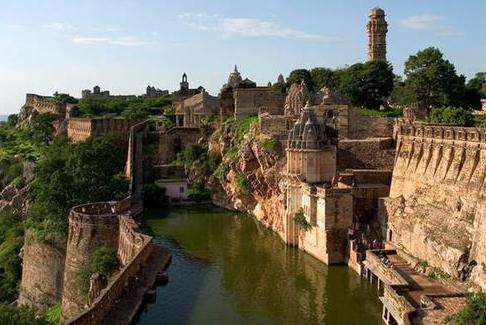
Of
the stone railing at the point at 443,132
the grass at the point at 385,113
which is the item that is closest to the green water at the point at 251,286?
the stone railing at the point at 443,132

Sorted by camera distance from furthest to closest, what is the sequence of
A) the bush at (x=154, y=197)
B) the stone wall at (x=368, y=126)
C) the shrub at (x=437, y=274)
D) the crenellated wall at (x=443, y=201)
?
the bush at (x=154, y=197)
the stone wall at (x=368, y=126)
the shrub at (x=437, y=274)
the crenellated wall at (x=443, y=201)

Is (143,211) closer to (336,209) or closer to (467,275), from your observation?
(336,209)

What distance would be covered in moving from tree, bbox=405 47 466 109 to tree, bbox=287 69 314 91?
1676cm

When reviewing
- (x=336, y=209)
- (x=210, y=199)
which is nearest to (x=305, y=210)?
(x=336, y=209)

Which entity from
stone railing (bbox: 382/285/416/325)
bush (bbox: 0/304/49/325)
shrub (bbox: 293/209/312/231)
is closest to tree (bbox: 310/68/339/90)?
shrub (bbox: 293/209/312/231)

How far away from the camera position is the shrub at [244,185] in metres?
50.6

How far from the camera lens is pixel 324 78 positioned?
7356cm

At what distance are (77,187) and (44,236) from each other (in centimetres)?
509

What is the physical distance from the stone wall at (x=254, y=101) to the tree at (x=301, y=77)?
8.55 meters

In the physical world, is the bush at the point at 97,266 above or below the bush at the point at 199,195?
below

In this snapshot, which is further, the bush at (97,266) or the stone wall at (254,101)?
the stone wall at (254,101)

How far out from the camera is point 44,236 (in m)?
37.5

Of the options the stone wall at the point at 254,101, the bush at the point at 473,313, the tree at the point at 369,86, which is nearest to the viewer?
the bush at the point at 473,313

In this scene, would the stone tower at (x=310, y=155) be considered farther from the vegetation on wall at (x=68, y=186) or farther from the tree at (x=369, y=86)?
the tree at (x=369, y=86)
